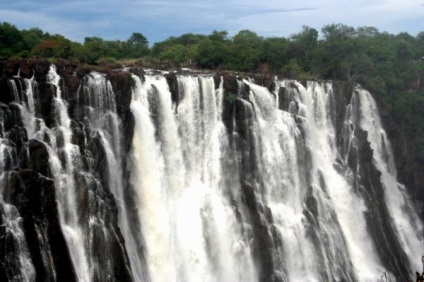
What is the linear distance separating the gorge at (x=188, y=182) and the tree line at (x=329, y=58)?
217 inches

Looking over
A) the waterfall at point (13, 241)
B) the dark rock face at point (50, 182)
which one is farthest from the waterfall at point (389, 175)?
the waterfall at point (13, 241)

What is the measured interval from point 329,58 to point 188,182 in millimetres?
21500

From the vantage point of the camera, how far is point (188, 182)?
26.0 meters

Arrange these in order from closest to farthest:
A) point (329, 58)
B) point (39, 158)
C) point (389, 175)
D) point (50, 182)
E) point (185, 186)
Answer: point (50, 182)
point (39, 158)
point (185, 186)
point (389, 175)
point (329, 58)

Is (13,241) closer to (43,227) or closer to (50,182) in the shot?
(43,227)

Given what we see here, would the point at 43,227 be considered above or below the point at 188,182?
below

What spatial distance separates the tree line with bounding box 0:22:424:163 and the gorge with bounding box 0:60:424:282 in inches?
217

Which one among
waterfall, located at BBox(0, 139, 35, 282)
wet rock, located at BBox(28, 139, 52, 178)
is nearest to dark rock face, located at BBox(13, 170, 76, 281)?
waterfall, located at BBox(0, 139, 35, 282)

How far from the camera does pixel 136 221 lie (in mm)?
23266

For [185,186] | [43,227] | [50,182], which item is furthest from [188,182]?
[43,227]

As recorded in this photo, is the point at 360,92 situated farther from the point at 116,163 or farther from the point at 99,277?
the point at 99,277

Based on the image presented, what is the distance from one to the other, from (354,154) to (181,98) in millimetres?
12745

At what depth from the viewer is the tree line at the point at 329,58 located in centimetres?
3866

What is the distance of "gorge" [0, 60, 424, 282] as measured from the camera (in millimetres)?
20275
